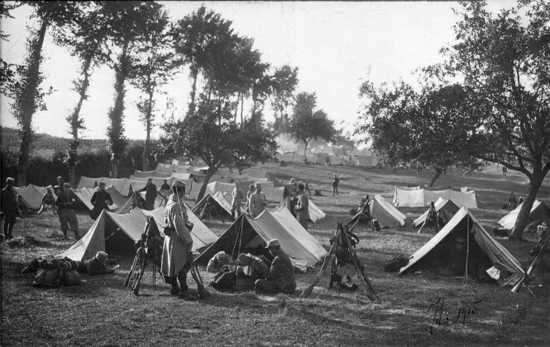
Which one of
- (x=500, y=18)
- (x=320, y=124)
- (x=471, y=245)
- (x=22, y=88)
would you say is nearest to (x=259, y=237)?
(x=471, y=245)

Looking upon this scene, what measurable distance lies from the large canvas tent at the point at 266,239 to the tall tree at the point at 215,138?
1238 centimetres

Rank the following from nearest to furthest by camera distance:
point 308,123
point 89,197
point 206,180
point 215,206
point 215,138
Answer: point 89,197 < point 215,206 < point 215,138 < point 206,180 < point 308,123

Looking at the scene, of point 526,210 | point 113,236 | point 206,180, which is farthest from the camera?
point 206,180

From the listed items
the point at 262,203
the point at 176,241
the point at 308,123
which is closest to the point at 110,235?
the point at 176,241

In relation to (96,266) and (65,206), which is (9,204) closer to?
(65,206)

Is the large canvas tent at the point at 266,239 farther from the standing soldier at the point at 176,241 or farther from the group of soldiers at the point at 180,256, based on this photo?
the standing soldier at the point at 176,241

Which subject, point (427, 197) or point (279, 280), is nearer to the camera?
point (279, 280)

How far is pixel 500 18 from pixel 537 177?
5750 mm

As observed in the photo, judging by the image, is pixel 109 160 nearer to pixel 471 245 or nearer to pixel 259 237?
pixel 259 237

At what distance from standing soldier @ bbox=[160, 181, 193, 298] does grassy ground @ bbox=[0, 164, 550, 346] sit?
0.52 meters

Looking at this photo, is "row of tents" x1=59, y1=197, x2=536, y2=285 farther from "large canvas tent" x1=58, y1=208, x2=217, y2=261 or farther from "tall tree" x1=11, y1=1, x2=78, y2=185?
"tall tree" x1=11, y1=1, x2=78, y2=185

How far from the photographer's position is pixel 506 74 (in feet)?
49.1

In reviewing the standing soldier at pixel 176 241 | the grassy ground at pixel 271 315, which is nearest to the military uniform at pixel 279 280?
the grassy ground at pixel 271 315

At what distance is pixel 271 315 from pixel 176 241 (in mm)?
2048
